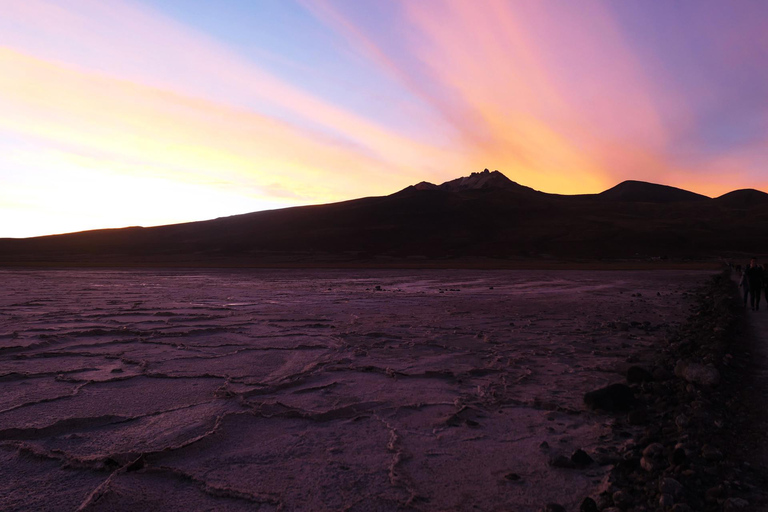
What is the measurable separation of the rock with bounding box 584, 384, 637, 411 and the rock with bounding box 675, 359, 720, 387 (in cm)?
65

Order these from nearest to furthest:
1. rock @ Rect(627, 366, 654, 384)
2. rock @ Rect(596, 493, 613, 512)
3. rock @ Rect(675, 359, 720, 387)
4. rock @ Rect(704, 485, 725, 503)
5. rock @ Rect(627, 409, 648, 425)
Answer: rock @ Rect(704, 485, 725, 503), rock @ Rect(596, 493, 613, 512), rock @ Rect(627, 409, 648, 425), rock @ Rect(675, 359, 720, 387), rock @ Rect(627, 366, 654, 384)

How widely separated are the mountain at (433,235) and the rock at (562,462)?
172 feet

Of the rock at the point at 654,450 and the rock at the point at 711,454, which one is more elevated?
the rock at the point at 711,454

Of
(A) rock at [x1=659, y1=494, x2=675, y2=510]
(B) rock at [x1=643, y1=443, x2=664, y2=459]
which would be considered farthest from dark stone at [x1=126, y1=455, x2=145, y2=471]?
(B) rock at [x1=643, y1=443, x2=664, y2=459]

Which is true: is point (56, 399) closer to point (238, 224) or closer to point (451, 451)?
point (451, 451)

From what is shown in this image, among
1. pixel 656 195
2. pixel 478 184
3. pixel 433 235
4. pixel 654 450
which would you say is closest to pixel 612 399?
pixel 654 450

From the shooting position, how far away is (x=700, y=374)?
15.9 ft

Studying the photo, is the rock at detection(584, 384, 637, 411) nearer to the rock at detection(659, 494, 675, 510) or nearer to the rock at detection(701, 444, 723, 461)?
the rock at detection(701, 444, 723, 461)

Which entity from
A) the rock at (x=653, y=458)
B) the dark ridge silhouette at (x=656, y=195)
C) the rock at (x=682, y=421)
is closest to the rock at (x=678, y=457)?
the rock at (x=653, y=458)

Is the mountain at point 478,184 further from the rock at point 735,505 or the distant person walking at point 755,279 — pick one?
the rock at point 735,505

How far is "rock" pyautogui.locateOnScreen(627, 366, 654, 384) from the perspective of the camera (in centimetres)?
530

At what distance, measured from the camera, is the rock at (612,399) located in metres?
4.58

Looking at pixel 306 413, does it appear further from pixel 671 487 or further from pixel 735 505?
pixel 735 505

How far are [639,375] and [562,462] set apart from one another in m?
2.34
